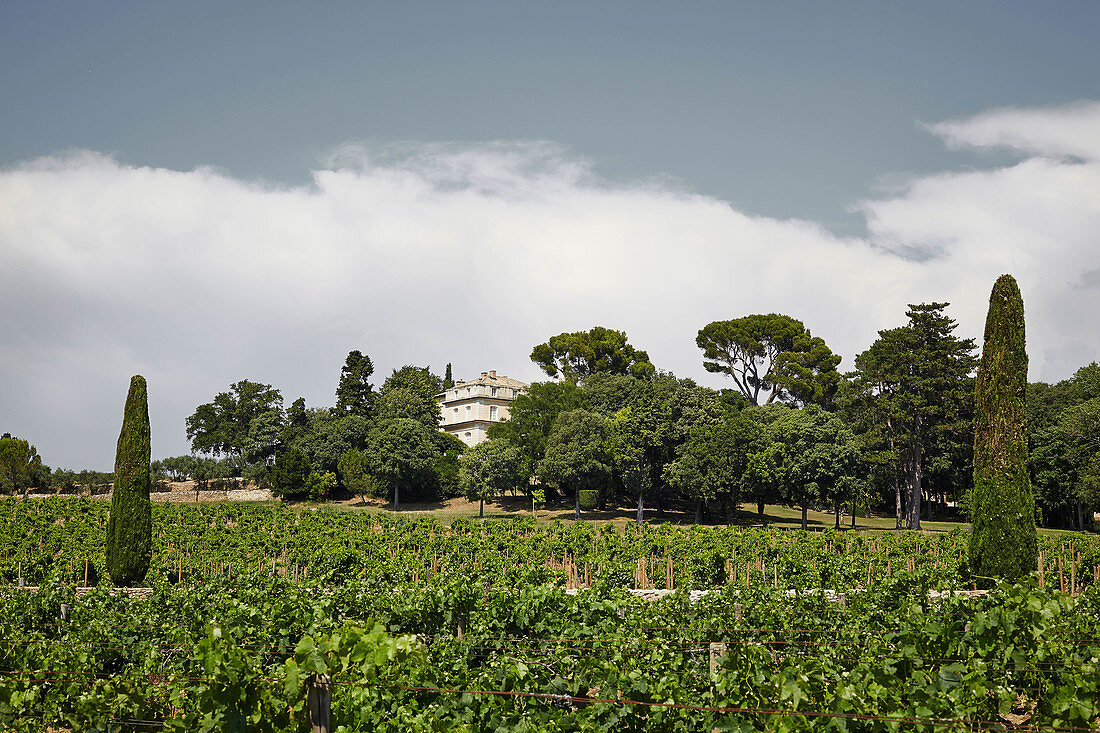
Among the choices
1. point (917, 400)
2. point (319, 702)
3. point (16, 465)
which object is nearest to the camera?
point (319, 702)

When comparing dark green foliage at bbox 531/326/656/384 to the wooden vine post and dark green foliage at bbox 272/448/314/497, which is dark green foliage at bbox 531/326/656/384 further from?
the wooden vine post

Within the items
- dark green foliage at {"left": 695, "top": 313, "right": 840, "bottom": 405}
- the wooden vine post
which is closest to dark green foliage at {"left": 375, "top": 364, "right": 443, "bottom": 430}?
dark green foliage at {"left": 695, "top": 313, "right": 840, "bottom": 405}

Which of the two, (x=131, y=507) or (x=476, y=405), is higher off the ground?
(x=476, y=405)

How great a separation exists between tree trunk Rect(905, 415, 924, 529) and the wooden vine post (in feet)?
137

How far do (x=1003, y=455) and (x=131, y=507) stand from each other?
60.9 ft

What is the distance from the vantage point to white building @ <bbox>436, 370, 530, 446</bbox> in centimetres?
6962

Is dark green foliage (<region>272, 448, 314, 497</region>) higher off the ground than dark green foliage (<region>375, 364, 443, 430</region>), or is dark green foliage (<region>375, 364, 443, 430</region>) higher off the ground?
dark green foliage (<region>375, 364, 443, 430</region>)


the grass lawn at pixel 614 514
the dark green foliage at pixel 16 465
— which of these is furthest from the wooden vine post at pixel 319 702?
the dark green foliage at pixel 16 465

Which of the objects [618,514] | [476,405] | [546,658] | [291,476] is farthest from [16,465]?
[546,658]

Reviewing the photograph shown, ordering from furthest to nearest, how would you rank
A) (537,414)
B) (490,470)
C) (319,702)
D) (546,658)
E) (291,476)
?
(291,476) → (537,414) → (490,470) → (546,658) → (319,702)

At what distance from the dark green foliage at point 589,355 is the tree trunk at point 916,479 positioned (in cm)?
2393

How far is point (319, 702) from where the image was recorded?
472cm

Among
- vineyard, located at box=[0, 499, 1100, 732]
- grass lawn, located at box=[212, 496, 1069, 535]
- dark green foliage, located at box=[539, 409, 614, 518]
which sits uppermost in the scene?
dark green foliage, located at box=[539, 409, 614, 518]

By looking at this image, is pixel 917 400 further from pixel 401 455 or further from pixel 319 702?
pixel 319 702
